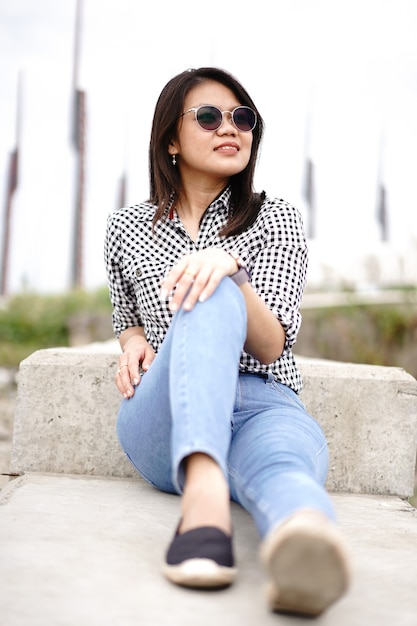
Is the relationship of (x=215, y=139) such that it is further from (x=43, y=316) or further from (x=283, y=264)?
(x=43, y=316)

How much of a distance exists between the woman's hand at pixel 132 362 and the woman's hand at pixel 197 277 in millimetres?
502

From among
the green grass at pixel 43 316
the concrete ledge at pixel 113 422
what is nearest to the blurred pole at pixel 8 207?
the green grass at pixel 43 316

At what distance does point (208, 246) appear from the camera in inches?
92.4

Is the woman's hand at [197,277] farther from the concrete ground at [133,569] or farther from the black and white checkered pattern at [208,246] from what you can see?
the concrete ground at [133,569]

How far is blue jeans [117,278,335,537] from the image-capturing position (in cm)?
147

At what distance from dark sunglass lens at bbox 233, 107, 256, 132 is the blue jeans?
79 centimetres

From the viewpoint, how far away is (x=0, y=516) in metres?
1.90

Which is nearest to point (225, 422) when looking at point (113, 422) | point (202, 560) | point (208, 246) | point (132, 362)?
point (202, 560)

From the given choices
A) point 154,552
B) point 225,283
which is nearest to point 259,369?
point 225,283

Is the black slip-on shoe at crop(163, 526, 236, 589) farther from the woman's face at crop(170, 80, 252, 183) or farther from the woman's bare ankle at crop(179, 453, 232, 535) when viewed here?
the woman's face at crop(170, 80, 252, 183)

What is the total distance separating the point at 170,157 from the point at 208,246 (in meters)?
0.39

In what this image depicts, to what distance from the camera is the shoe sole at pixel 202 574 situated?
1.37 metres

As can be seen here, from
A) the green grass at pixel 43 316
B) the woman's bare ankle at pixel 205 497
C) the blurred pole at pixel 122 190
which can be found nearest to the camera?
the woman's bare ankle at pixel 205 497

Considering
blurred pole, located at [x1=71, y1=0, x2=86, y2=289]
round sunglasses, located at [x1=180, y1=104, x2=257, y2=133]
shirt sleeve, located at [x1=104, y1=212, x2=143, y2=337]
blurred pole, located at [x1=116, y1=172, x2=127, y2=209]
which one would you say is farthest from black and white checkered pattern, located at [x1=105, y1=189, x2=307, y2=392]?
blurred pole, located at [x1=116, y1=172, x2=127, y2=209]
